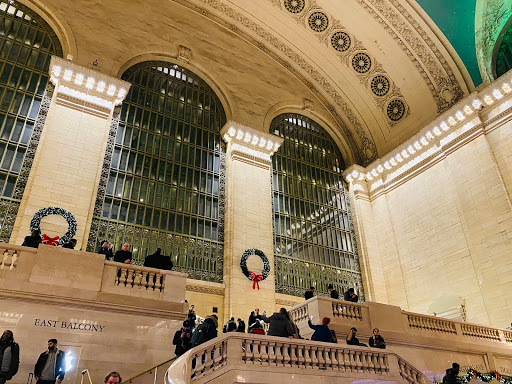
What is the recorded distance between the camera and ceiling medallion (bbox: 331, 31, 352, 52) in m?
22.1

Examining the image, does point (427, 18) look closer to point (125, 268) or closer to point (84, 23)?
point (84, 23)

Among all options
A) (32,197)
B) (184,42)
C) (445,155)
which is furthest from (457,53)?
(32,197)

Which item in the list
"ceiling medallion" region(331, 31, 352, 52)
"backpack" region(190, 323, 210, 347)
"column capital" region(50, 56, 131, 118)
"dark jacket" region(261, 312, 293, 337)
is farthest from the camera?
"ceiling medallion" region(331, 31, 352, 52)

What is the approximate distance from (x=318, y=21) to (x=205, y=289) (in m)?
14.8

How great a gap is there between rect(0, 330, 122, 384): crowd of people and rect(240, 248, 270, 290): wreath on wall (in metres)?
9.41

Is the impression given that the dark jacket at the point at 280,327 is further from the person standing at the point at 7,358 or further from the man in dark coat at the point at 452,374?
the person standing at the point at 7,358

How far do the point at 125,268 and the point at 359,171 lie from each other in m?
15.4

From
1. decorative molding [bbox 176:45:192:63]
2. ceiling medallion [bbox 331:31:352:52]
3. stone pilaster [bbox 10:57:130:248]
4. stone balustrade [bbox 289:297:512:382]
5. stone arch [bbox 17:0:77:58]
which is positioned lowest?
stone balustrade [bbox 289:297:512:382]

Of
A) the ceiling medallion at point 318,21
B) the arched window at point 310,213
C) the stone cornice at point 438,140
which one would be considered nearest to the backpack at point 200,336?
the arched window at point 310,213

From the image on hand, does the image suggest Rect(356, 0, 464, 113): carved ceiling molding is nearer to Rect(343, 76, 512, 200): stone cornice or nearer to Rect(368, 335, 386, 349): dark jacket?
Rect(343, 76, 512, 200): stone cornice

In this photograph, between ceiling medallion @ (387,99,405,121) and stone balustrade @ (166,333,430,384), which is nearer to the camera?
stone balustrade @ (166,333,430,384)

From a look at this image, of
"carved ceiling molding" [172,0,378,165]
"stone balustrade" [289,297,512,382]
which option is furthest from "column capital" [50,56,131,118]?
"stone balustrade" [289,297,512,382]

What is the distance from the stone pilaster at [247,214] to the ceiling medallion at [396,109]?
7.04 meters

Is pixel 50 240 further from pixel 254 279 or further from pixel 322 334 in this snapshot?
pixel 322 334
